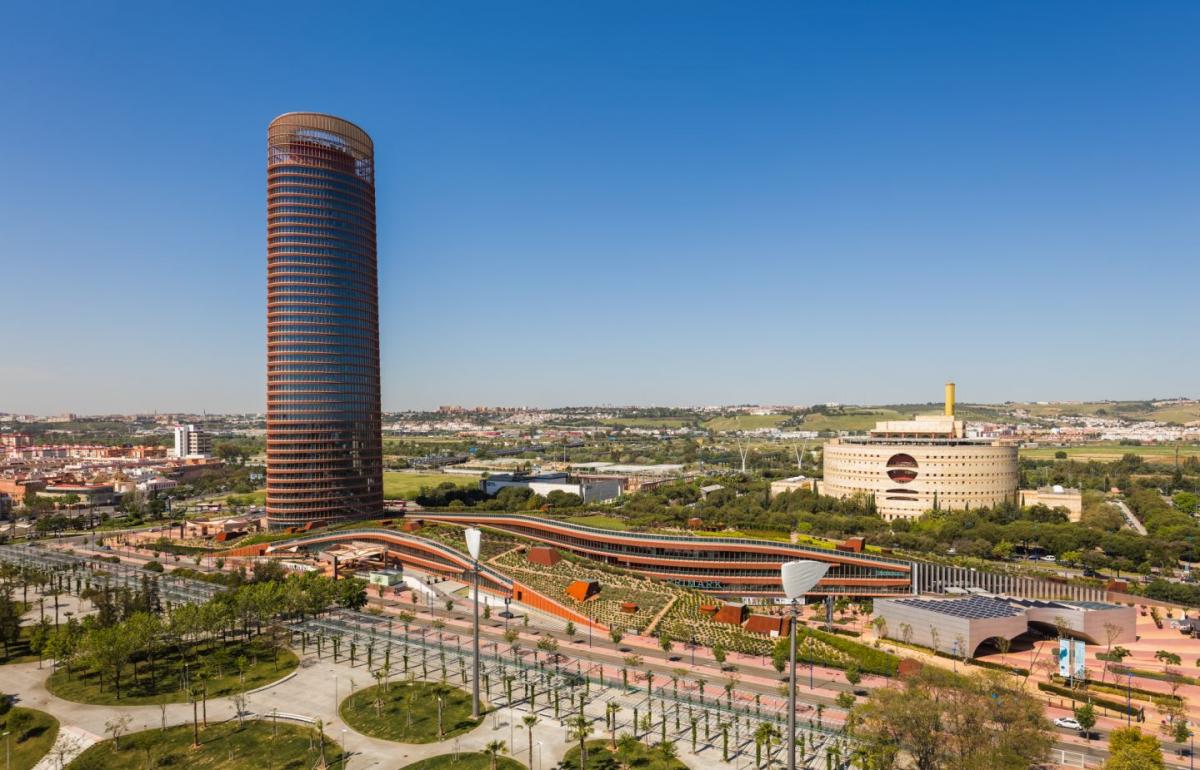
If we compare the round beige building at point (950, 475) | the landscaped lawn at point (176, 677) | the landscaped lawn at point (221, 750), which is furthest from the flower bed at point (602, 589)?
the round beige building at point (950, 475)

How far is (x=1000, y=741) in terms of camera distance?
171 ft

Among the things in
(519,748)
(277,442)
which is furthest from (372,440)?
(519,748)

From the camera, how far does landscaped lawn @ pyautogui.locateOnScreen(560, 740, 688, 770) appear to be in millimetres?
61875

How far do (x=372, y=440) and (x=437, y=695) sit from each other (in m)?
117

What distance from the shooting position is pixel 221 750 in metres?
66.4

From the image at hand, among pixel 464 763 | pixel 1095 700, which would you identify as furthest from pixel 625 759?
pixel 1095 700

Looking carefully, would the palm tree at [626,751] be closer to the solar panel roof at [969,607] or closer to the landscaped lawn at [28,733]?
the solar panel roof at [969,607]

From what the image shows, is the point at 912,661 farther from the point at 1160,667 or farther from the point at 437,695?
the point at 437,695

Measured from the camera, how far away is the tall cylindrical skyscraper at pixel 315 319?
16712 cm

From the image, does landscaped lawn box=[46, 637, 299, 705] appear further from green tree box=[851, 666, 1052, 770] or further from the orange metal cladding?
green tree box=[851, 666, 1052, 770]

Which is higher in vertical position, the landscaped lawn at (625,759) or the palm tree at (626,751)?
the palm tree at (626,751)

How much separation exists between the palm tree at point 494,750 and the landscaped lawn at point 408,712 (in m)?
6.17

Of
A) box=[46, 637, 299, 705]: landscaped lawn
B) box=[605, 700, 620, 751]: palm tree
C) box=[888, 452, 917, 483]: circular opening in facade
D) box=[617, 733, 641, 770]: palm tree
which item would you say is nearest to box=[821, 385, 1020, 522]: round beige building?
box=[888, 452, 917, 483]: circular opening in facade

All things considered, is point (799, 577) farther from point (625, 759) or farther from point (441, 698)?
point (441, 698)
